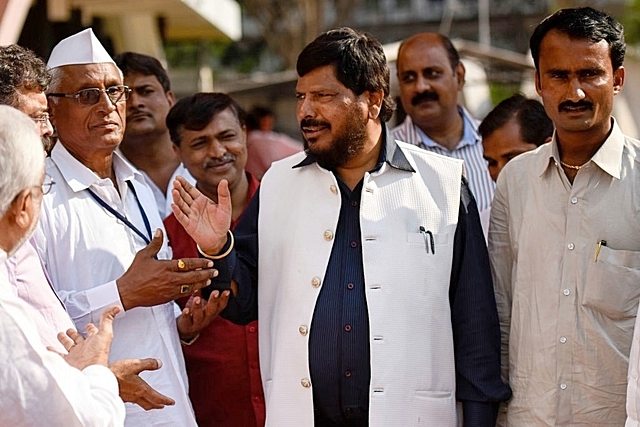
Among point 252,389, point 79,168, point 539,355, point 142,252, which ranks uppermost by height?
point 79,168

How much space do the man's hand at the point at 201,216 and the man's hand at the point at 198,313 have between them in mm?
233

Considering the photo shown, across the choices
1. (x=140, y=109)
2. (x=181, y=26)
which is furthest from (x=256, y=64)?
(x=140, y=109)

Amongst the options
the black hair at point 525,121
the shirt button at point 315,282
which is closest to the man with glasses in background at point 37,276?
the shirt button at point 315,282

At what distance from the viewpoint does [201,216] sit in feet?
12.8

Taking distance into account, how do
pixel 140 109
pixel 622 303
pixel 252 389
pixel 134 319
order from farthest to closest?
pixel 140 109
pixel 252 389
pixel 134 319
pixel 622 303

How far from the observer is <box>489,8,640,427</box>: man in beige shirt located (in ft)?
12.3

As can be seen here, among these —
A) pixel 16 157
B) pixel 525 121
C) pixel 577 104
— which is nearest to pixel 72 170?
pixel 16 157

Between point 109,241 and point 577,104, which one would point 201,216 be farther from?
point 577,104

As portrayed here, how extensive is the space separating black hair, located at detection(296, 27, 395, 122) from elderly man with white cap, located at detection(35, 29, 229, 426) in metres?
0.86

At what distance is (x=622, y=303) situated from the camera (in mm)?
3730

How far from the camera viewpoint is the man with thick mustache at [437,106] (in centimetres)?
593

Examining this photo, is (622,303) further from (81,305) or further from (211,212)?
(81,305)

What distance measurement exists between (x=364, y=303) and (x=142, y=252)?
34.4 inches

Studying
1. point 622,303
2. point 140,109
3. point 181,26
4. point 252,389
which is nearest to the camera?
point 622,303
